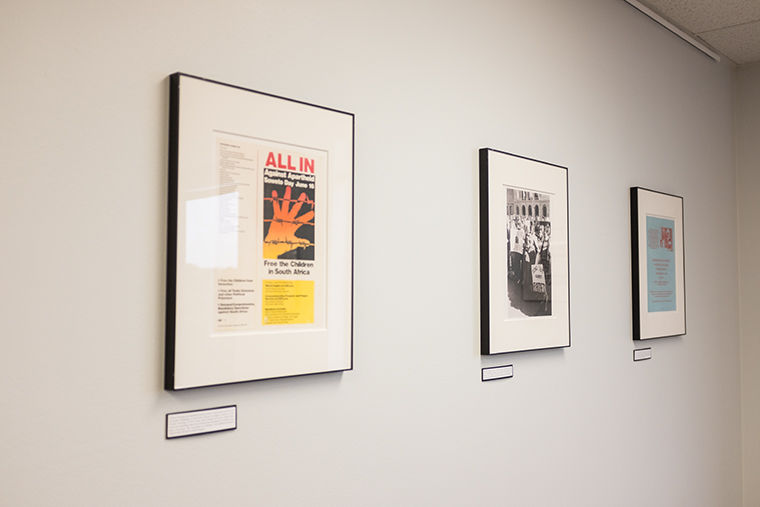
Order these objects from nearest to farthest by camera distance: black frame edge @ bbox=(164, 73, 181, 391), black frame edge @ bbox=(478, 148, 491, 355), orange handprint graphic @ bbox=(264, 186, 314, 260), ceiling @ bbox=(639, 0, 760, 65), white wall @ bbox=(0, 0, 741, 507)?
white wall @ bbox=(0, 0, 741, 507) < black frame edge @ bbox=(164, 73, 181, 391) < orange handprint graphic @ bbox=(264, 186, 314, 260) < black frame edge @ bbox=(478, 148, 491, 355) < ceiling @ bbox=(639, 0, 760, 65)

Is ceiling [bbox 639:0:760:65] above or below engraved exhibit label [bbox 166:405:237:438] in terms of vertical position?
above

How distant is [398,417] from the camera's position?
1.69 metres

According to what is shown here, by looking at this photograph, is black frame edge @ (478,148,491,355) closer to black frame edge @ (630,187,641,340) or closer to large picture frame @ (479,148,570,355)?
large picture frame @ (479,148,570,355)

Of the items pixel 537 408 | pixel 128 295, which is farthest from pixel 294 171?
pixel 537 408

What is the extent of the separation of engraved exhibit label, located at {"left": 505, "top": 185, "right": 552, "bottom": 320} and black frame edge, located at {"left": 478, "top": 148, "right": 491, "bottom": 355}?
0.35 ft

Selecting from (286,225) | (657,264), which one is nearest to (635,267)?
(657,264)

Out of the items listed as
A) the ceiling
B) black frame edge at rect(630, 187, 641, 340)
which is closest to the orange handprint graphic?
black frame edge at rect(630, 187, 641, 340)

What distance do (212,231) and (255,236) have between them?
95 millimetres

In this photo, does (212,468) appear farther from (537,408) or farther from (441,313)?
(537,408)

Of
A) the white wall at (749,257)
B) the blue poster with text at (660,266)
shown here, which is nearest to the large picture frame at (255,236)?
the blue poster with text at (660,266)

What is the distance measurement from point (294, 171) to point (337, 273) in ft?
0.80

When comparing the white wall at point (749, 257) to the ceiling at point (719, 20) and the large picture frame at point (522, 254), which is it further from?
the large picture frame at point (522, 254)

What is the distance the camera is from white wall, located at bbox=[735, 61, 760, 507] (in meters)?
3.47

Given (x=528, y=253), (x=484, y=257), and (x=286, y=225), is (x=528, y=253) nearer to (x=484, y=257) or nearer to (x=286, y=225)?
(x=484, y=257)
